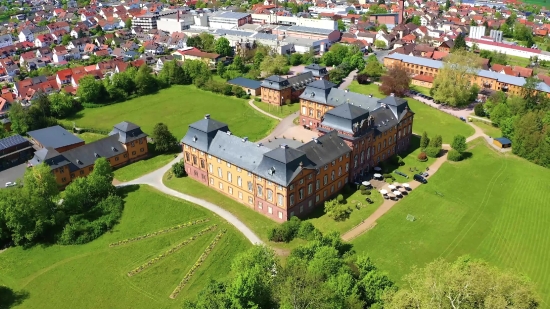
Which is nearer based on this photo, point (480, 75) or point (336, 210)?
point (336, 210)

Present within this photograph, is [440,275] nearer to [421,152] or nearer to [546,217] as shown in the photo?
[546,217]

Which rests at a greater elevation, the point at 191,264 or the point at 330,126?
the point at 330,126

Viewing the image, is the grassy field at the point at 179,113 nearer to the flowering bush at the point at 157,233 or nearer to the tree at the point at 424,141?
the flowering bush at the point at 157,233

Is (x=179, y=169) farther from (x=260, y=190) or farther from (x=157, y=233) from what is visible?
(x=260, y=190)

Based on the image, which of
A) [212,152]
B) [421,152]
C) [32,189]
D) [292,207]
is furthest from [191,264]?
[421,152]

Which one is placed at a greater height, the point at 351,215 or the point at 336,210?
the point at 336,210

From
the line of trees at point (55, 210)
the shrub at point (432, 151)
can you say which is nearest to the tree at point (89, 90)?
the line of trees at point (55, 210)

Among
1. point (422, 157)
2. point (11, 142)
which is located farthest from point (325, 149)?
point (11, 142)
